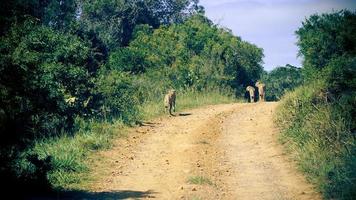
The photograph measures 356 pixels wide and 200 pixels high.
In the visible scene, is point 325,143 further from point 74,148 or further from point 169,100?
point 169,100

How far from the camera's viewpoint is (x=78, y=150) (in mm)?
11469

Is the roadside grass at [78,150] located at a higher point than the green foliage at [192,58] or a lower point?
lower

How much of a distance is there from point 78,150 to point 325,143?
5967mm

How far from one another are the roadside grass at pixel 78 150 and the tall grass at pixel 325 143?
231cm

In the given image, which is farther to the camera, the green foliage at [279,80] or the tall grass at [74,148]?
the green foliage at [279,80]

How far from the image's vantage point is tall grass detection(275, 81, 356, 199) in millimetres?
7879

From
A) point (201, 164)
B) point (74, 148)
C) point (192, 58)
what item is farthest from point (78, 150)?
point (192, 58)

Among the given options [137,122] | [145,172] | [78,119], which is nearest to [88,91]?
[78,119]

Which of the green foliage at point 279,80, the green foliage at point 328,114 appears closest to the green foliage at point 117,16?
the green foliage at point 279,80

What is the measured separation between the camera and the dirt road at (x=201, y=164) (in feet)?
28.0

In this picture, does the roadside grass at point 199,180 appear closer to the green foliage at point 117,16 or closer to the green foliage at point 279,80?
the green foliage at point 117,16

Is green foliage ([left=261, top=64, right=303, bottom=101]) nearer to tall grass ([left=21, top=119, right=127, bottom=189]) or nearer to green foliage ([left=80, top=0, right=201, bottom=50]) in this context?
green foliage ([left=80, top=0, right=201, bottom=50])

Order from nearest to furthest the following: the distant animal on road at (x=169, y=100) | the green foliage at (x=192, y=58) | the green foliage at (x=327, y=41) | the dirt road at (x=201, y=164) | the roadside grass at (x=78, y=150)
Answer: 1. the dirt road at (x=201, y=164)
2. the roadside grass at (x=78, y=150)
3. the green foliage at (x=327, y=41)
4. the distant animal on road at (x=169, y=100)
5. the green foliage at (x=192, y=58)

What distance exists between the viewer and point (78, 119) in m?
14.7
